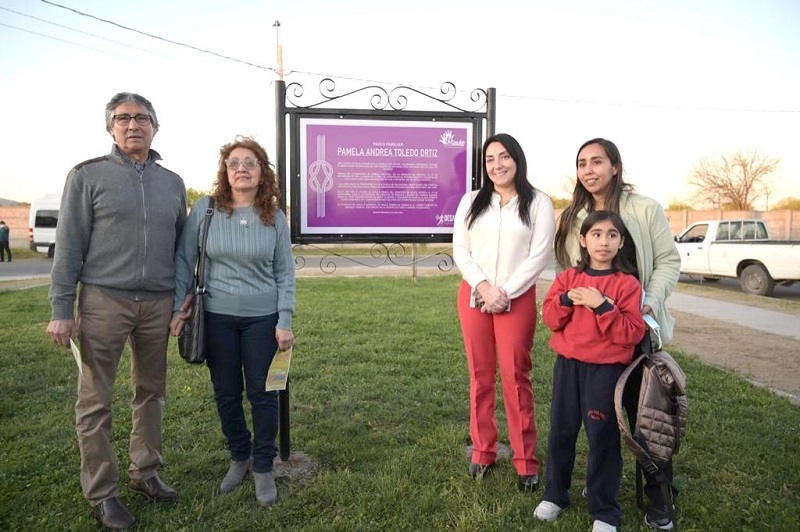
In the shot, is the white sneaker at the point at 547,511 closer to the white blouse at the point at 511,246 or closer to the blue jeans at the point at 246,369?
the white blouse at the point at 511,246

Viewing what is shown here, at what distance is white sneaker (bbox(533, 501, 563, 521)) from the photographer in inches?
112

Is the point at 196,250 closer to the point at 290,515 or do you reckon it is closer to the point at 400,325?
the point at 290,515

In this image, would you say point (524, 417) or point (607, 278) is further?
point (524, 417)

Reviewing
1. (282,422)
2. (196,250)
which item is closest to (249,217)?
(196,250)

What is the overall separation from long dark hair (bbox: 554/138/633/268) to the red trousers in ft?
0.91

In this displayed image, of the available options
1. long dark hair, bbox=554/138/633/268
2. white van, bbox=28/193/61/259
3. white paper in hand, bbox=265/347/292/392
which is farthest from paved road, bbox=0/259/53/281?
long dark hair, bbox=554/138/633/268

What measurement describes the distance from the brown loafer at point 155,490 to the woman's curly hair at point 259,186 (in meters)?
1.53

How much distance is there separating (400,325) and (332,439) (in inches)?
156

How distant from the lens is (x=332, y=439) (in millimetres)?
3893

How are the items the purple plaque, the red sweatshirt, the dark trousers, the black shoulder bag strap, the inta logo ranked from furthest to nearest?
the inta logo < the purple plaque < the black shoulder bag strap < the dark trousers < the red sweatshirt

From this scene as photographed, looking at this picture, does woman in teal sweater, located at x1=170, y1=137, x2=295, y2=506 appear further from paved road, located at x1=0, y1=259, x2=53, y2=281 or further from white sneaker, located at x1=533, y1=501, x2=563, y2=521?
paved road, located at x1=0, y1=259, x2=53, y2=281

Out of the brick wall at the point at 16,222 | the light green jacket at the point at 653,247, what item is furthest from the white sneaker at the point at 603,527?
the brick wall at the point at 16,222

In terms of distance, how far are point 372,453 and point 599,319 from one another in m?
1.82

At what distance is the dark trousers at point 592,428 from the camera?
8.67ft
